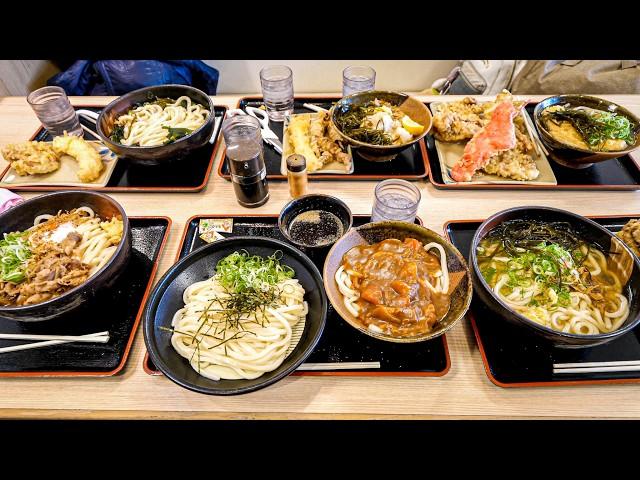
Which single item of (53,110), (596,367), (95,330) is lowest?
(596,367)

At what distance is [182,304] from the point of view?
6.28ft

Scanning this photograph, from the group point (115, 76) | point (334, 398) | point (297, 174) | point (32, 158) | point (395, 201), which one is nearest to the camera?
point (334, 398)

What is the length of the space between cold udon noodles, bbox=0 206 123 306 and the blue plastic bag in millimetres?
2183

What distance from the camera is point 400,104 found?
9.31 feet

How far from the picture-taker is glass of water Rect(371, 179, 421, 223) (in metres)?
2.10

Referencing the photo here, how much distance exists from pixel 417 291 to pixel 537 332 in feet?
1.55

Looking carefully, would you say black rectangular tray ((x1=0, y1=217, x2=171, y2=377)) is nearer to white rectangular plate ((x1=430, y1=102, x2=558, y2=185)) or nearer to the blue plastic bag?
white rectangular plate ((x1=430, y1=102, x2=558, y2=185))

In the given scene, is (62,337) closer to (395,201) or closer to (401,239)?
(401,239)

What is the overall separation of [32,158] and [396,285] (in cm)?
223

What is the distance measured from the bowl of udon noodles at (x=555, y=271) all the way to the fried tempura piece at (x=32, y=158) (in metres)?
2.42

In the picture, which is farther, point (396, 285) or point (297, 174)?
point (297, 174)

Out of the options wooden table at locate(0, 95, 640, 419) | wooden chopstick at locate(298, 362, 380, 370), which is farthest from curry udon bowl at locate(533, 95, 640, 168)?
wooden chopstick at locate(298, 362, 380, 370)

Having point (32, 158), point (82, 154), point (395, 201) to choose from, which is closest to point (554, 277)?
point (395, 201)

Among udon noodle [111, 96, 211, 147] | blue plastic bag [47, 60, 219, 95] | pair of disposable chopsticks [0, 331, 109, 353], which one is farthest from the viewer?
blue plastic bag [47, 60, 219, 95]
